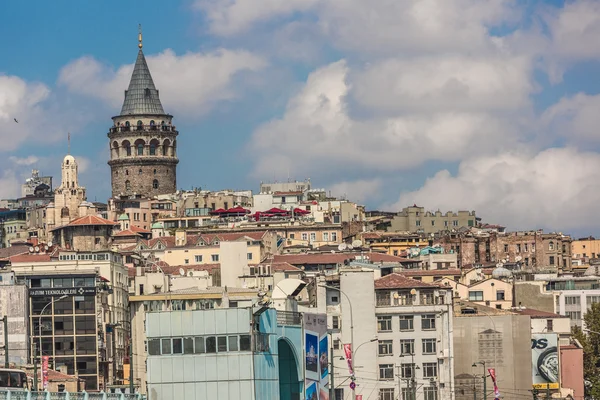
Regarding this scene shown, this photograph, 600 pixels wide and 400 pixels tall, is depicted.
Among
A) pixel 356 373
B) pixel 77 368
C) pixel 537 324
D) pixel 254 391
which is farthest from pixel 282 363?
pixel 537 324

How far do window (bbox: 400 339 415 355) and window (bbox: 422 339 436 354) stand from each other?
767 mm

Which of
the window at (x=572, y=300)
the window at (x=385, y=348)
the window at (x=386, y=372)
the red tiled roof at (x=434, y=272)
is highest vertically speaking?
the red tiled roof at (x=434, y=272)

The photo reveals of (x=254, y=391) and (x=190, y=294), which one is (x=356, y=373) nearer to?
(x=190, y=294)

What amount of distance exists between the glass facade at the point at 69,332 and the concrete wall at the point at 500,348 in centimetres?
2649

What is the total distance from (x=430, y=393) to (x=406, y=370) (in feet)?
7.31

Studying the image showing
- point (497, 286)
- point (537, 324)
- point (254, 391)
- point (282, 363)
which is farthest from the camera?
point (497, 286)

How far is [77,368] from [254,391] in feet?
159

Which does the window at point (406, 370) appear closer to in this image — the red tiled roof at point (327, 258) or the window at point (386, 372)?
the window at point (386, 372)

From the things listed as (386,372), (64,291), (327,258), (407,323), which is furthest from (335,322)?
(327,258)

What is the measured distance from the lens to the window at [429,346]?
134 metres

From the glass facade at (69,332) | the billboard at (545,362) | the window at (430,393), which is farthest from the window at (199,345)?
the billboard at (545,362)

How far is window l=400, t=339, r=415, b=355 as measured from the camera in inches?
5261

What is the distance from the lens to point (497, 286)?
166125 millimetres

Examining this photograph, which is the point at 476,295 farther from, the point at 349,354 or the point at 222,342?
the point at 222,342
